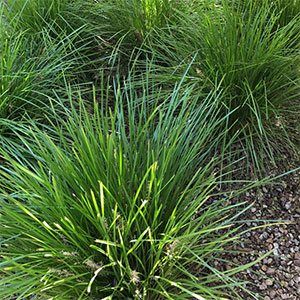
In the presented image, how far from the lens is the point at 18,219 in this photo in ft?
3.95

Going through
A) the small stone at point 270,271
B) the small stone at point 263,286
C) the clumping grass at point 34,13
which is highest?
the clumping grass at point 34,13

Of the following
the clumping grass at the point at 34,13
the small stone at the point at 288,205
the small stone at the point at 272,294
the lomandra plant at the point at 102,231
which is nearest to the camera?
the lomandra plant at the point at 102,231

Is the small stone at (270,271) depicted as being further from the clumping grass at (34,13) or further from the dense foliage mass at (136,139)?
the clumping grass at (34,13)

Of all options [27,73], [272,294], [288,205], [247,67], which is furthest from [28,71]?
[272,294]

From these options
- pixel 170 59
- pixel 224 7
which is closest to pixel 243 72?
pixel 224 7

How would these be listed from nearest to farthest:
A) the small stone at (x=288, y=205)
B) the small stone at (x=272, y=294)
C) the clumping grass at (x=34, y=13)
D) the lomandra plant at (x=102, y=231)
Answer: the lomandra plant at (x=102, y=231), the small stone at (x=272, y=294), the small stone at (x=288, y=205), the clumping grass at (x=34, y=13)

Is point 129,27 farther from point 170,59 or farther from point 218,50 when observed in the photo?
point 218,50

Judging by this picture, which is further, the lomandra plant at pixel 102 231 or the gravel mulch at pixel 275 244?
the gravel mulch at pixel 275 244

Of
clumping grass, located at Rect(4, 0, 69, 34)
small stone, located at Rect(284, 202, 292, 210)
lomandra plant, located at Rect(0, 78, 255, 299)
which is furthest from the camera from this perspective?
clumping grass, located at Rect(4, 0, 69, 34)

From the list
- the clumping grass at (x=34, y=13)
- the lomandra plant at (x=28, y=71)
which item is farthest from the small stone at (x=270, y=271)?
the clumping grass at (x=34, y=13)

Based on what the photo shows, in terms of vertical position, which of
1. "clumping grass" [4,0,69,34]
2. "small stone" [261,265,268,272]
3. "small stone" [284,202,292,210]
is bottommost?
"small stone" [261,265,268,272]

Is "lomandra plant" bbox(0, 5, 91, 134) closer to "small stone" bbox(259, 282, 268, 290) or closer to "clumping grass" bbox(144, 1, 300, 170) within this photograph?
"clumping grass" bbox(144, 1, 300, 170)

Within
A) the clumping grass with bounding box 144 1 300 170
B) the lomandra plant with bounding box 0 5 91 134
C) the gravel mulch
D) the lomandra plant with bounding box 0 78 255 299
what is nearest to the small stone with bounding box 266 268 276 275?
the gravel mulch

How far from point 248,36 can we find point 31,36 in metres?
0.91
